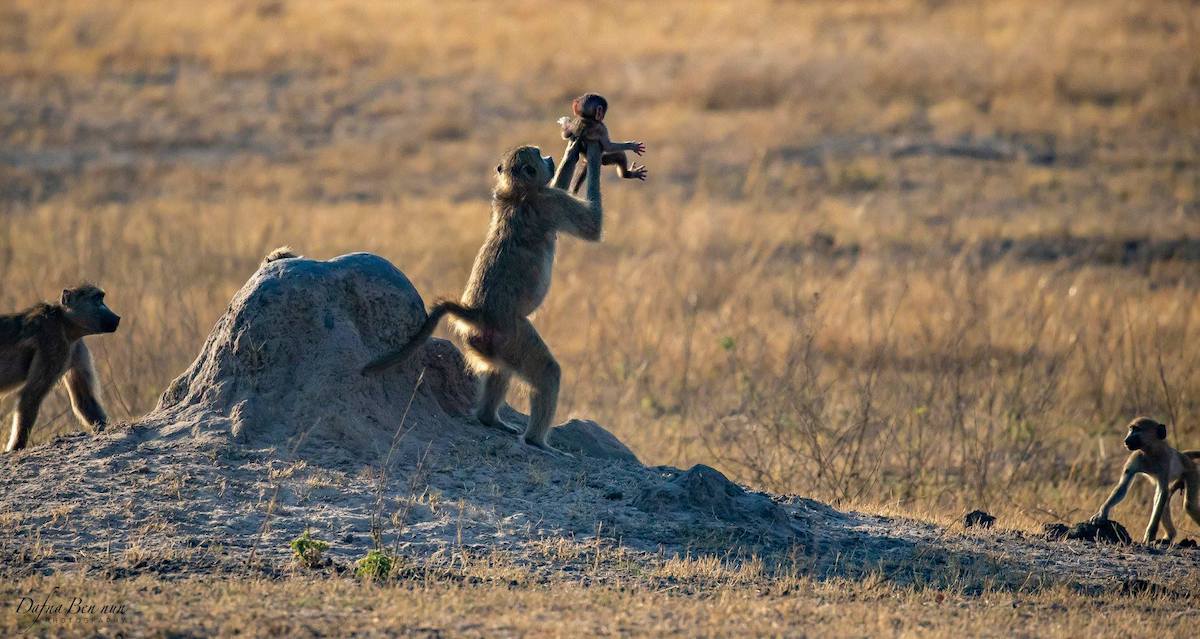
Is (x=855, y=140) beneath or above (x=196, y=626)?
above

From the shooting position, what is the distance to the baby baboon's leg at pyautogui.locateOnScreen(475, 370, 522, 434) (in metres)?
8.53

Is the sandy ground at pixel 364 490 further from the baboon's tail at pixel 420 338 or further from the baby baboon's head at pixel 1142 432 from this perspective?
the baby baboon's head at pixel 1142 432

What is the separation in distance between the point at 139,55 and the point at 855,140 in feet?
50.7

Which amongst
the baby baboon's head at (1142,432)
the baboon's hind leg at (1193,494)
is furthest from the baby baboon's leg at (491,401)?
the baboon's hind leg at (1193,494)

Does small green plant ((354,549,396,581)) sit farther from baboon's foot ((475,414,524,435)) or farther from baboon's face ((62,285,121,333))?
→ baboon's face ((62,285,121,333))

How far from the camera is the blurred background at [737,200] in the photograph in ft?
39.6

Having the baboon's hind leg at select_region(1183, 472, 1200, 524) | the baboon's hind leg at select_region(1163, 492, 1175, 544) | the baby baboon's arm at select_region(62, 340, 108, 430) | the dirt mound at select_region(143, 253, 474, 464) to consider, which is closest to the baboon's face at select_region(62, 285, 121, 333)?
the baby baboon's arm at select_region(62, 340, 108, 430)

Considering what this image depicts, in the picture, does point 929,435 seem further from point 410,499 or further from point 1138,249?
point 1138,249

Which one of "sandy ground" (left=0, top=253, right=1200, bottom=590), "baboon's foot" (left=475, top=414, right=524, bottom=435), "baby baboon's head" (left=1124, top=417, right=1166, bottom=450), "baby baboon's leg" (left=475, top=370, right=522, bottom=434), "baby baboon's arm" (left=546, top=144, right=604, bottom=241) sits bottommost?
"sandy ground" (left=0, top=253, right=1200, bottom=590)

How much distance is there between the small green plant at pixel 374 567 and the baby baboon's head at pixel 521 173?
241cm

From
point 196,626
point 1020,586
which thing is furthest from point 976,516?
point 196,626

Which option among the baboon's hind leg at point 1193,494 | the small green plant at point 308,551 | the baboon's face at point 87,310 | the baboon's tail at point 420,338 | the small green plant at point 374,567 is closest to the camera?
the small green plant at point 374,567

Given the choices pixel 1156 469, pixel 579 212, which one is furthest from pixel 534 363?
pixel 1156 469

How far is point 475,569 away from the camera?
276 inches
